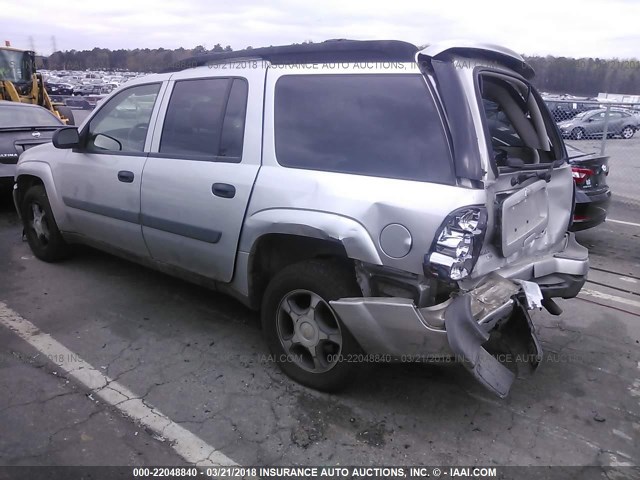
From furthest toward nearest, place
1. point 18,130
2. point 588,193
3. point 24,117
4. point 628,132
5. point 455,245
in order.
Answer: point 628,132 < point 24,117 < point 18,130 < point 588,193 < point 455,245

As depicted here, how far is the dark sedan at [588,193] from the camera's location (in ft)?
19.6

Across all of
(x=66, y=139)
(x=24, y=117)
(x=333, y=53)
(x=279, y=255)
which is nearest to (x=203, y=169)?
(x=279, y=255)

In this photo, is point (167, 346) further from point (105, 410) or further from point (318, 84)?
point (318, 84)

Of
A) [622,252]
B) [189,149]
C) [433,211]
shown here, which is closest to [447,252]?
[433,211]

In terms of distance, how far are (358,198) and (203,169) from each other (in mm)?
1279

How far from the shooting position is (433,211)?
250 cm

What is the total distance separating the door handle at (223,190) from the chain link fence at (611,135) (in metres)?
6.55

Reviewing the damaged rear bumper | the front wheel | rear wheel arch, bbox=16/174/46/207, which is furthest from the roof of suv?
the front wheel

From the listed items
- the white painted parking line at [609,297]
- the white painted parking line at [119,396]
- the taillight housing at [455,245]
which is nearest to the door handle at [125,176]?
the white painted parking line at [119,396]

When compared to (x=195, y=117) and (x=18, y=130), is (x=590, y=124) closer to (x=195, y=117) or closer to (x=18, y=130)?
(x=18, y=130)

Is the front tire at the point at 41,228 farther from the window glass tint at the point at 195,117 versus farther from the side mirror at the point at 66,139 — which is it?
the window glass tint at the point at 195,117

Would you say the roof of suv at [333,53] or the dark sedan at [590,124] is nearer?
the roof of suv at [333,53]

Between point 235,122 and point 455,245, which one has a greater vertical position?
point 235,122

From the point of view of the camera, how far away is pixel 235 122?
339 centimetres
